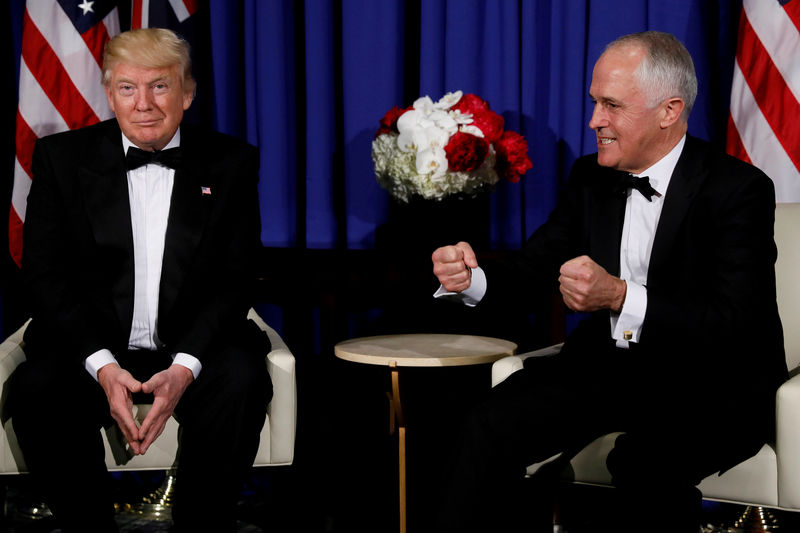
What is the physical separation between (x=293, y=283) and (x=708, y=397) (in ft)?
4.83

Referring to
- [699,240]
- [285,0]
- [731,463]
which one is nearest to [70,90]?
[285,0]

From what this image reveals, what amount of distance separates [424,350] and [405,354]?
0.31ft

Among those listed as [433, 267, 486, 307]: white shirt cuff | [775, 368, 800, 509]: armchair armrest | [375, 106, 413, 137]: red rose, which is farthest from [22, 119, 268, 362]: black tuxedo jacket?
→ [775, 368, 800, 509]: armchair armrest

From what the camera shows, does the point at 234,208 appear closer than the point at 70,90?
Yes

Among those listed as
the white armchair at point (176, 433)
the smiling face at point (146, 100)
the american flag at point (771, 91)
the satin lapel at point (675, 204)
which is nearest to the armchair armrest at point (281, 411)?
the white armchair at point (176, 433)

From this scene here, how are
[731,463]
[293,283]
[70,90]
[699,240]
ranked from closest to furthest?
[731,463] → [699,240] → [293,283] → [70,90]

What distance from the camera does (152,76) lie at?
2.37 meters

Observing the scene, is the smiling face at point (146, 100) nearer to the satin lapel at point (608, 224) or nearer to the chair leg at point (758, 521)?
the satin lapel at point (608, 224)

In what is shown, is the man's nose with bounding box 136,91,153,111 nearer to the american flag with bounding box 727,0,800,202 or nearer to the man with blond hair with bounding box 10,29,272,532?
the man with blond hair with bounding box 10,29,272,532

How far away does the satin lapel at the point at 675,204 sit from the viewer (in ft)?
6.83

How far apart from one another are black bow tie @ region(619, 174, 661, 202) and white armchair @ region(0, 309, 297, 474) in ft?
3.31

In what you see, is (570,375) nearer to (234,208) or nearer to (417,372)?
(234,208)

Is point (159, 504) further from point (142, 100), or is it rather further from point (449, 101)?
point (449, 101)

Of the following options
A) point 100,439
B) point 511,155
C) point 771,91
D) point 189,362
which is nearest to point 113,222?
point 189,362
